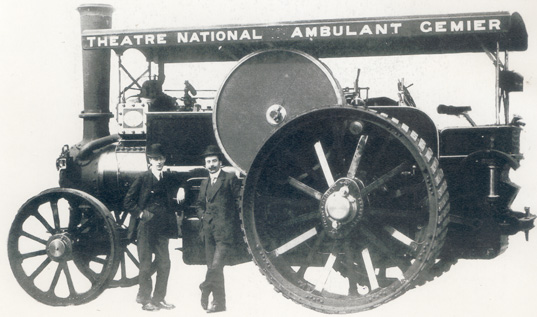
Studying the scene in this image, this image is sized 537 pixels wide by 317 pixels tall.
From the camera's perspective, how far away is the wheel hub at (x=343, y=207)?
7008 millimetres

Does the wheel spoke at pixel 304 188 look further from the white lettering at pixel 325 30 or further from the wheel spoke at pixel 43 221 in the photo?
the wheel spoke at pixel 43 221

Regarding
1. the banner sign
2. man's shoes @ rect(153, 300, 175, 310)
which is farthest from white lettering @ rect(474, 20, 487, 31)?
man's shoes @ rect(153, 300, 175, 310)

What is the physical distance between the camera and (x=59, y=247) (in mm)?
8672

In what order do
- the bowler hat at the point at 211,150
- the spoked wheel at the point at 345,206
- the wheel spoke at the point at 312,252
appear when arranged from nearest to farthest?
the spoked wheel at the point at 345,206 → the wheel spoke at the point at 312,252 → the bowler hat at the point at 211,150

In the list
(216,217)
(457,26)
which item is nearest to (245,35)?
(216,217)

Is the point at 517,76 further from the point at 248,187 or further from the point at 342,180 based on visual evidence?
the point at 248,187

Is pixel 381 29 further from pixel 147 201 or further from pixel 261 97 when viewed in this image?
pixel 147 201

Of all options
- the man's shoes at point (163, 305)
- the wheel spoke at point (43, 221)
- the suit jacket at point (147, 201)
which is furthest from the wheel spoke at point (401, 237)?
the wheel spoke at point (43, 221)

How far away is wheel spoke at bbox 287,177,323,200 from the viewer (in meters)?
7.24

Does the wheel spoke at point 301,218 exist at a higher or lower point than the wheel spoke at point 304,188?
lower

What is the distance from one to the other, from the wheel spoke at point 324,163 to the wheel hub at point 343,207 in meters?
0.08

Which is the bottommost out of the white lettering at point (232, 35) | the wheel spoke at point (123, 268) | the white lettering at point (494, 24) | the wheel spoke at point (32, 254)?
the wheel spoke at point (123, 268)

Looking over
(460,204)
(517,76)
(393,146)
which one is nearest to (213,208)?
(393,146)

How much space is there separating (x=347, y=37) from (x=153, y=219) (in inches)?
104
